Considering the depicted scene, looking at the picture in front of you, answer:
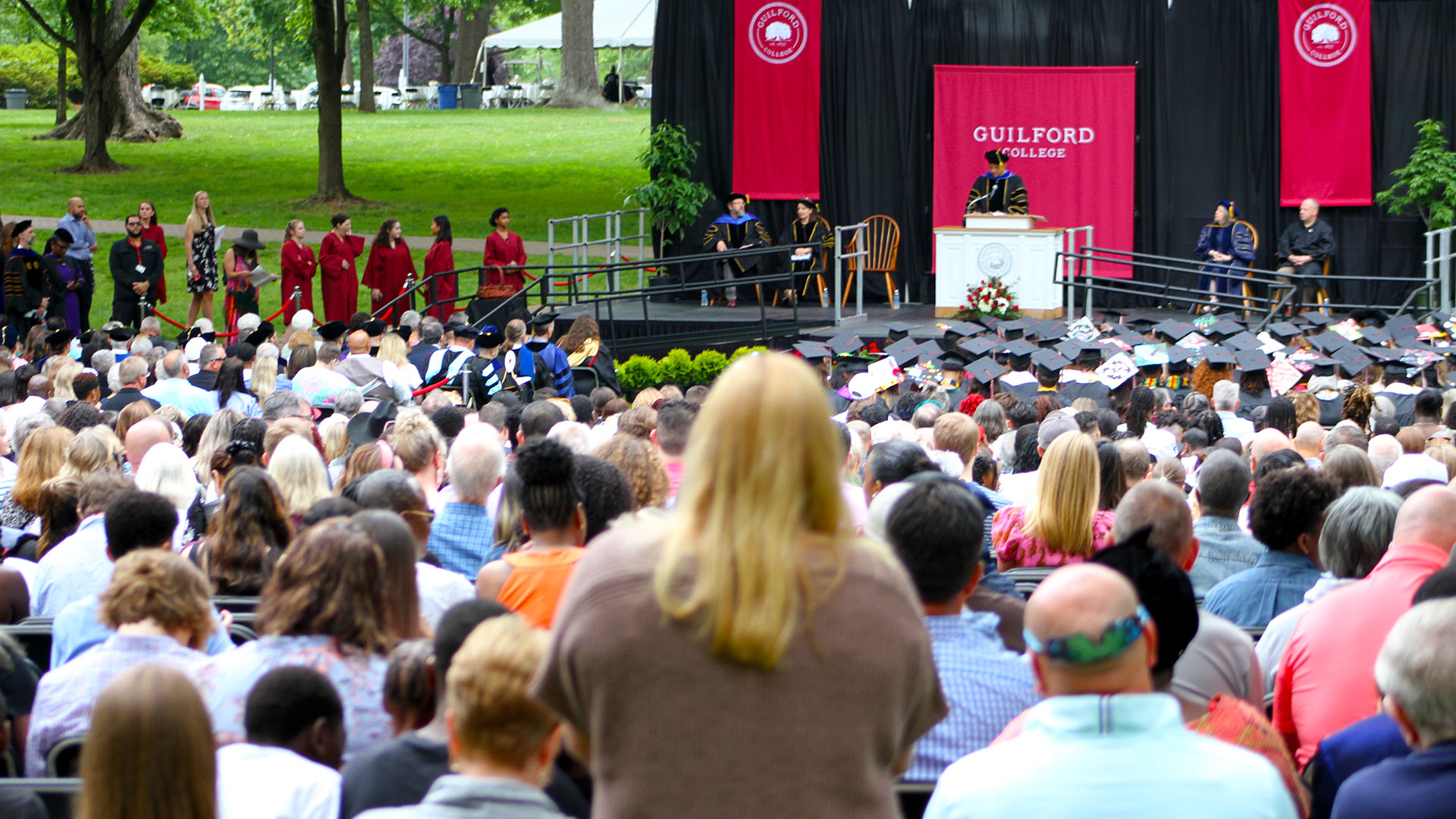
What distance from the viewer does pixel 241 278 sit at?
56.8 ft

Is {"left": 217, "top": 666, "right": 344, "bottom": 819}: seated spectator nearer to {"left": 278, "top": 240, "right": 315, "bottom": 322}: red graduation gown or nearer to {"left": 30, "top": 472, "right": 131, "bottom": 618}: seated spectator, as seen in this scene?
{"left": 30, "top": 472, "right": 131, "bottom": 618}: seated spectator

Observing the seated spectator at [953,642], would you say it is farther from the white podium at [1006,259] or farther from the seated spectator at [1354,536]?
the white podium at [1006,259]

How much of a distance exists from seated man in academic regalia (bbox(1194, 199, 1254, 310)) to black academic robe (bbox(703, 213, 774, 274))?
520 cm

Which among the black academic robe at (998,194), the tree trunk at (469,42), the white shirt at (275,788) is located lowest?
the white shirt at (275,788)

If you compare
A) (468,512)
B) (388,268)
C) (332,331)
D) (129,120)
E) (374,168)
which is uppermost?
(129,120)

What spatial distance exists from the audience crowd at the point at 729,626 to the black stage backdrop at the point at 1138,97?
486 inches

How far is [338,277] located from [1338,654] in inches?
624

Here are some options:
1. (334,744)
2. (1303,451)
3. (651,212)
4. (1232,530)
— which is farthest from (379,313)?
(334,744)

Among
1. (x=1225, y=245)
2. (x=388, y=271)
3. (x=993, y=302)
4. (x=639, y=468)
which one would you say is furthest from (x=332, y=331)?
(x=1225, y=245)

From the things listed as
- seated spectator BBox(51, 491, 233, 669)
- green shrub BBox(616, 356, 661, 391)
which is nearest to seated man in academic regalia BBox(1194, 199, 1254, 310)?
green shrub BBox(616, 356, 661, 391)

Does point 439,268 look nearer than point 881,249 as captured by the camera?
Yes

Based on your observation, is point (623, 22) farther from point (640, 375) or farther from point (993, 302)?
point (640, 375)

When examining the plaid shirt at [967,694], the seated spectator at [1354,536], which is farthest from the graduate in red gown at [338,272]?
the plaid shirt at [967,694]

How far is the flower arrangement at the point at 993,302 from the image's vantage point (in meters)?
16.3
